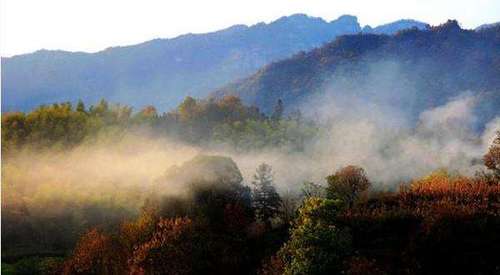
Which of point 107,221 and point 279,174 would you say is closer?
point 107,221

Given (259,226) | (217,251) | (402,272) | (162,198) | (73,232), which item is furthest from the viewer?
(73,232)

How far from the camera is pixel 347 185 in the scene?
58.0 metres

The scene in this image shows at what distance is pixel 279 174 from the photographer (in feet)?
384

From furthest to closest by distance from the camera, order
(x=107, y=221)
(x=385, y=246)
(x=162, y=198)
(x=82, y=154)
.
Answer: (x=82, y=154) < (x=107, y=221) < (x=162, y=198) < (x=385, y=246)

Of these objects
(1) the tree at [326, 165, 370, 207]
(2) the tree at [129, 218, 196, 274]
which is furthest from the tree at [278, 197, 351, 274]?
(1) the tree at [326, 165, 370, 207]

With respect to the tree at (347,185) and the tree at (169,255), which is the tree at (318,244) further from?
the tree at (347,185)

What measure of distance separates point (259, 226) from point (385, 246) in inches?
504

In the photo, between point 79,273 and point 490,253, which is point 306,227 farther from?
point 79,273

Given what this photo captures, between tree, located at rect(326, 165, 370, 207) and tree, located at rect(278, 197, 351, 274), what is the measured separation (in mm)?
23427

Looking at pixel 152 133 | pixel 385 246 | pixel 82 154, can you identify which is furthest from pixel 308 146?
pixel 385 246

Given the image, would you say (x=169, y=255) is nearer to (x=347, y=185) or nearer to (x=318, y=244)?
(x=318, y=244)

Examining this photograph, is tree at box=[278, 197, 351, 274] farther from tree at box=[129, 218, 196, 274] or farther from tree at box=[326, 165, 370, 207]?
tree at box=[326, 165, 370, 207]

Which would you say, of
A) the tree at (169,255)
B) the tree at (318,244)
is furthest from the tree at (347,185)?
the tree at (318,244)

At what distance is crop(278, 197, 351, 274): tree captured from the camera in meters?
29.5
